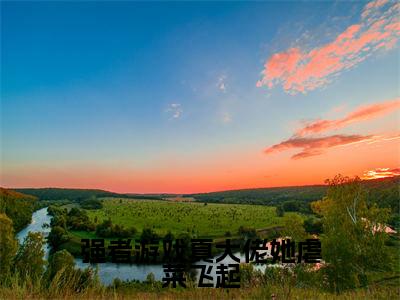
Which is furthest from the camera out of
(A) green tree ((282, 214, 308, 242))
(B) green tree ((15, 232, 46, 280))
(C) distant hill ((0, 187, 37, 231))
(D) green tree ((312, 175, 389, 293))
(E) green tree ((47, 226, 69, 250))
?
(C) distant hill ((0, 187, 37, 231))

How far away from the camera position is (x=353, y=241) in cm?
3772

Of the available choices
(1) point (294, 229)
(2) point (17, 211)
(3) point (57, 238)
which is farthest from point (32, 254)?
(2) point (17, 211)

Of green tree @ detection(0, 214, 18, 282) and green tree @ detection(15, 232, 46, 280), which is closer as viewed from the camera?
green tree @ detection(0, 214, 18, 282)

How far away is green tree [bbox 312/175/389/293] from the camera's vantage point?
123ft

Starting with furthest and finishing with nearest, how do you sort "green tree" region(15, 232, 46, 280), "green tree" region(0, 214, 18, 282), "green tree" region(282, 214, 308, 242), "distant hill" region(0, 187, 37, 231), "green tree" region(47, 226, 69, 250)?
"distant hill" region(0, 187, 37, 231), "green tree" region(47, 226, 69, 250), "green tree" region(15, 232, 46, 280), "green tree" region(0, 214, 18, 282), "green tree" region(282, 214, 308, 242)

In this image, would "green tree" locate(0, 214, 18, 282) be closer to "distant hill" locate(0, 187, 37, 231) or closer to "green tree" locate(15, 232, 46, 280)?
"green tree" locate(15, 232, 46, 280)

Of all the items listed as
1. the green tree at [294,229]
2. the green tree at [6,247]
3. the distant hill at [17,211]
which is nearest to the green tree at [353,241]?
the green tree at [294,229]

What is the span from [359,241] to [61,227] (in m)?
116

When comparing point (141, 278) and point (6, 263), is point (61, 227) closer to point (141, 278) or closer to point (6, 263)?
point (141, 278)

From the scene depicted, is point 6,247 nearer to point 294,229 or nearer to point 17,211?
point 294,229

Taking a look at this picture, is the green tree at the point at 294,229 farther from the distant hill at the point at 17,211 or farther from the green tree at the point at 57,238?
the distant hill at the point at 17,211

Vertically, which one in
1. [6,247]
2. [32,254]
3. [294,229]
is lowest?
[32,254]

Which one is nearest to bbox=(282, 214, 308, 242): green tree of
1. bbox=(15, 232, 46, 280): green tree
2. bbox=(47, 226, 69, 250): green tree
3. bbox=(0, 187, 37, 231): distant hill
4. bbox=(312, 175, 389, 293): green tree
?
bbox=(312, 175, 389, 293): green tree

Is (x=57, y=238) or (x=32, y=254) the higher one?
(x=32, y=254)
